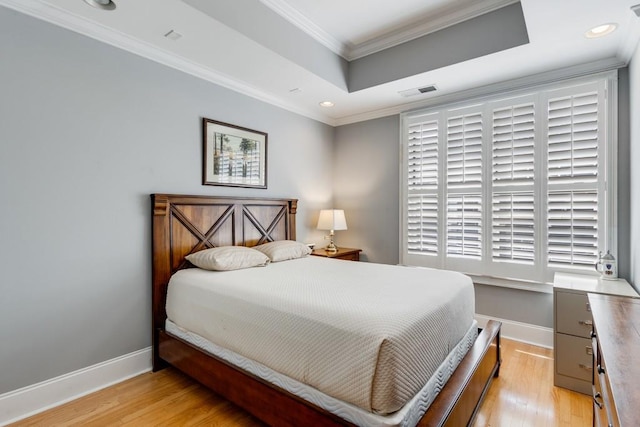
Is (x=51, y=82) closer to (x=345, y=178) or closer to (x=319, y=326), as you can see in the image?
(x=319, y=326)

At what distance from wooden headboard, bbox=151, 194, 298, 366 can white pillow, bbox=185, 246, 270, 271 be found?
0.55 ft

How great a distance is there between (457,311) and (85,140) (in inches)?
108

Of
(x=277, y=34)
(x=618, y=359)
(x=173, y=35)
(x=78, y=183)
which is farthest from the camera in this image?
(x=277, y=34)

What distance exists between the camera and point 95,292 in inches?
87.3

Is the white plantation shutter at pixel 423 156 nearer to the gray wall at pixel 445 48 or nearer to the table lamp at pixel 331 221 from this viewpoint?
Answer: the gray wall at pixel 445 48

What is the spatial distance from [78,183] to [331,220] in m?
2.54

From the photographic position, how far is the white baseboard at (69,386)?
6.13ft

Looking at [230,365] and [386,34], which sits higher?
[386,34]

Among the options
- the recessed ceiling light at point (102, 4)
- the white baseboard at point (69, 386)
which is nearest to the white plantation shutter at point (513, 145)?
the recessed ceiling light at point (102, 4)

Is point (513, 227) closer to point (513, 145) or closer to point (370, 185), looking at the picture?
point (513, 145)

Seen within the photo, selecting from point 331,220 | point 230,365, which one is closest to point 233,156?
point 331,220

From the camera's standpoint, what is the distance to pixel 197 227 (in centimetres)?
278

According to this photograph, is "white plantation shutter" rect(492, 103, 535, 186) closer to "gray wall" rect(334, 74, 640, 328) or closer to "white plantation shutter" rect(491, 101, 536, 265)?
"white plantation shutter" rect(491, 101, 536, 265)

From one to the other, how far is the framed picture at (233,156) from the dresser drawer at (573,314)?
2.85m
